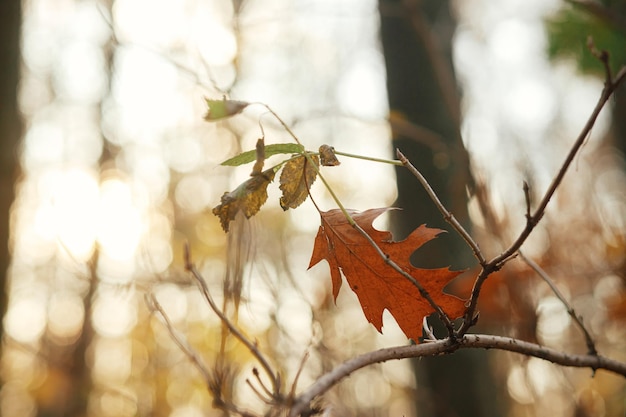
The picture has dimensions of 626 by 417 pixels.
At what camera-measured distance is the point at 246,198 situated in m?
0.64

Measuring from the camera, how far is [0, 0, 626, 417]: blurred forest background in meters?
1.55

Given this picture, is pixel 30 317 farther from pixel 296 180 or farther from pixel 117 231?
pixel 296 180

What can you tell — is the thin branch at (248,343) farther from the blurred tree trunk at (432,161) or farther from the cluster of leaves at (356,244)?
the blurred tree trunk at (432,161)

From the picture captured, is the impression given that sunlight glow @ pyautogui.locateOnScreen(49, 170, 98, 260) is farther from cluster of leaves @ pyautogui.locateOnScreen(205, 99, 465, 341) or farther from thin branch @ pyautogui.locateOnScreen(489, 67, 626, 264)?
thin branch @ pyautogui.locateOnScreen(489, 67, 626, 264)

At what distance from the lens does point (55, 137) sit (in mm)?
9844

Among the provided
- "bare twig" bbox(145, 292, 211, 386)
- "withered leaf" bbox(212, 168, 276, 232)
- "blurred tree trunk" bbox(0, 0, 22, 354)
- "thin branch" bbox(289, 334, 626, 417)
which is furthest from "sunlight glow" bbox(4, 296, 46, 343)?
"thin branch" bbox(289, 334, 626, 417)

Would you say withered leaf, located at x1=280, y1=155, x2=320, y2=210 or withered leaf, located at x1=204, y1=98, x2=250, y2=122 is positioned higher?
withered leaf, located at x1=204, y1=98, x2=250, y2=122

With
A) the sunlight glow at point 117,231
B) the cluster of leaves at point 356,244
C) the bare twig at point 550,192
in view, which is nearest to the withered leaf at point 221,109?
the cluster of leaves at point 356,244

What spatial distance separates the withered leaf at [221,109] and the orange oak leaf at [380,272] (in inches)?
8.0

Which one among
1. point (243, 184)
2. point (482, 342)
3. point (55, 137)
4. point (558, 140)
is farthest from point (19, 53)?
point (558, 140)

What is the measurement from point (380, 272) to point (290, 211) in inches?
152

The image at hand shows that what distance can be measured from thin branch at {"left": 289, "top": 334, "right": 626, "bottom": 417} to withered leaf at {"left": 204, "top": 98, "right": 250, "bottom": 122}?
34 centimetres

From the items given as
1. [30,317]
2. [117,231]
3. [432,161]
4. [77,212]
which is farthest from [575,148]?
[30,317]

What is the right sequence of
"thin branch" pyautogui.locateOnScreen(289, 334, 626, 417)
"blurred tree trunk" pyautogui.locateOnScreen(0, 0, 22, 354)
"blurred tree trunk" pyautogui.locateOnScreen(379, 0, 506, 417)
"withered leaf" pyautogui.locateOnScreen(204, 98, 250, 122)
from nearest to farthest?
"thin branch" pyautogui.locateOnScreen(289, 334, 626, 417) < "withered leaf" pyautogui.locateOnScreen(204, 98, 250, 122) < "blurred tree trunk" pyautogui.locateOnScreen(379, 0, 506, 417) < "blurred tree trunk" pyautogui.locateOnScreen(0, 0, 22, 354)
